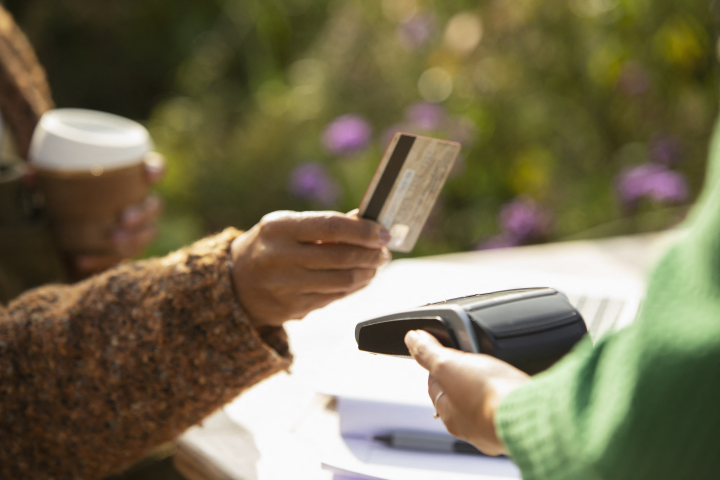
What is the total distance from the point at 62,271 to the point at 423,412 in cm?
63

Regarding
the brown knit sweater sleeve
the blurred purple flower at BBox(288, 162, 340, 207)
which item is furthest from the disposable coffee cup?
the blurred purple flower at BBox(288, 162, 340, 207)

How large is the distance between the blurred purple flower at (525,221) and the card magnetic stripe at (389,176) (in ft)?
4.61

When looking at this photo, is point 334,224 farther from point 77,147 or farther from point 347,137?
point 347,137

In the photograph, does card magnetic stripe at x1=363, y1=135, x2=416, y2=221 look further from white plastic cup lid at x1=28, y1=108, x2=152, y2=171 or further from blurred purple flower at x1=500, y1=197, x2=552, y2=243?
blurred purple flower at x1=500, y1=197, x2=552, y2=243

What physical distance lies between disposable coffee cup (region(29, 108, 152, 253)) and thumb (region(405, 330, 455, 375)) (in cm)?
63

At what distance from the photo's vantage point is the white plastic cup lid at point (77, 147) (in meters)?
0.88

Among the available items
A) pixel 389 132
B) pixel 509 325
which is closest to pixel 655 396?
pixel 509 325

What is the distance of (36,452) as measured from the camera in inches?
25.9

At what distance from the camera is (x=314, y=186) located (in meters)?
2.02

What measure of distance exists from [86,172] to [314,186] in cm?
115

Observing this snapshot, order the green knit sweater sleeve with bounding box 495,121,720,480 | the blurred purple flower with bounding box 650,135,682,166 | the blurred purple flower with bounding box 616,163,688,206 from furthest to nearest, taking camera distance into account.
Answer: the blurred purple flower with bounding box 650,135,682,166, the blurred purple flower with bounding box 616,163,688,206, the green knit sweater sleeve with bounding box 495,121,720,480

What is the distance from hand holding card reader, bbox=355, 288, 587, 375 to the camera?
0.42 m

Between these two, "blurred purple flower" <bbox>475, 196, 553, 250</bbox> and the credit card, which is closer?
the credit card

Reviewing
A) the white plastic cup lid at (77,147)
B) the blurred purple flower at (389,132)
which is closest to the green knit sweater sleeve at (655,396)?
the white plastic cup lid at (77,147)
